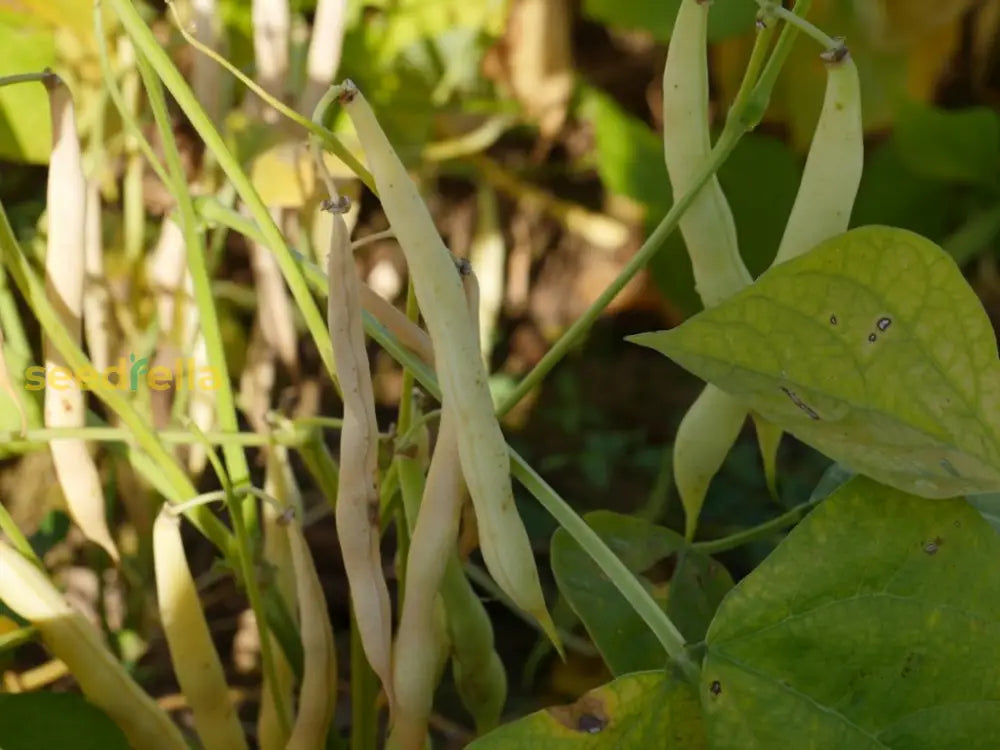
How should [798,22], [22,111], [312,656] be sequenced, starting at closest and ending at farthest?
1. [798,22]
2. [312,656]
3. [22,111]

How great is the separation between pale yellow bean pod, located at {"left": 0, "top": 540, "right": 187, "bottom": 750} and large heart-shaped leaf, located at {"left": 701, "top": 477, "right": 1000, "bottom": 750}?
0.81ft

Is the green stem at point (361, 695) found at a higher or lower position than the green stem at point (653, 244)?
lower

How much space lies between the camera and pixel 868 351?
427 mm

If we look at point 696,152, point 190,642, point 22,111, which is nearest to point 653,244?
point 696,152

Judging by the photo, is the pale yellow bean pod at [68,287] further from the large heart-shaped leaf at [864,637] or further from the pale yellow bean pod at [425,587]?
the large heart-shaped leaf at [864,637]

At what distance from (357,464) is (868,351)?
0.20 m

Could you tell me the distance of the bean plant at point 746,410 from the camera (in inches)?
15.6

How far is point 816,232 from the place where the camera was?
17.7 inches

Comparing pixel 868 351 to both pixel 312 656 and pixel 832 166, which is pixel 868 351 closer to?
pixel 832 166

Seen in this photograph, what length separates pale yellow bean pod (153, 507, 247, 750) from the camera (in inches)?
18.1

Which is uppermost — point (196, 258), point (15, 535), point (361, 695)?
point (196, 258)

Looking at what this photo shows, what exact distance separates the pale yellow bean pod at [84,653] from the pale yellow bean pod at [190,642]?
18mm

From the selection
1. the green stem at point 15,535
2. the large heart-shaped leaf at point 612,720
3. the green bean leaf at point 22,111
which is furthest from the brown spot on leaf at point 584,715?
the green bean leaf at point 22,111

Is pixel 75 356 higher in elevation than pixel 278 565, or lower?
higher
